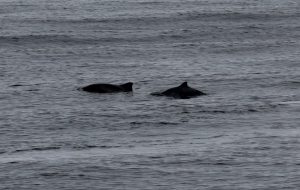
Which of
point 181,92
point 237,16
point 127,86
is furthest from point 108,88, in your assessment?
point 237,16

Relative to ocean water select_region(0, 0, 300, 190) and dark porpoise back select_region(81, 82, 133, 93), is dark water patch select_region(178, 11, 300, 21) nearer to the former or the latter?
ocean water select_region(0, 0, 300, 190)

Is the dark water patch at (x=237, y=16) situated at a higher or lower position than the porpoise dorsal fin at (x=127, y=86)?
lower

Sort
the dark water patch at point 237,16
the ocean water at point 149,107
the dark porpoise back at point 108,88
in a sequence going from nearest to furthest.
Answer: the ocean water at point 149,107 → the dark porpoise back at point 108,88 → the dark water patch at point 237,16

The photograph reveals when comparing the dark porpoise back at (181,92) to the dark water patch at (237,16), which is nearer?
the dark porpoise back at (181,92)

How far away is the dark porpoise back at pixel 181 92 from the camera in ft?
129

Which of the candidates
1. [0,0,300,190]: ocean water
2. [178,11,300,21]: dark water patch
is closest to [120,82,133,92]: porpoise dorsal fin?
[0,0,300,190]: ocean water

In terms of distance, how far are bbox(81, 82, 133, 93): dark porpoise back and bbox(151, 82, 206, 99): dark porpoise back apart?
1.05m

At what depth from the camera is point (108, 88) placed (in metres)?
40.6

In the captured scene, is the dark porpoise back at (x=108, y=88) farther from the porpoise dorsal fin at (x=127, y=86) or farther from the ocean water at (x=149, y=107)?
the ocean water at (x=149, y=107)

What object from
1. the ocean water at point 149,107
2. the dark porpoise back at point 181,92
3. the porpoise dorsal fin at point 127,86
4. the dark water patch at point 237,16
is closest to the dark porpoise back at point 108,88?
the porpoise dorsal fin at point 127,86

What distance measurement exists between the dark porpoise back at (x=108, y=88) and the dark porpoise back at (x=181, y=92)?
1054 millimetres

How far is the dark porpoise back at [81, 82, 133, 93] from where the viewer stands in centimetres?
4019

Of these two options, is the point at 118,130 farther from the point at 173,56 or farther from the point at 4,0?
the point at 4,0

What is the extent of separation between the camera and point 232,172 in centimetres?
2838
